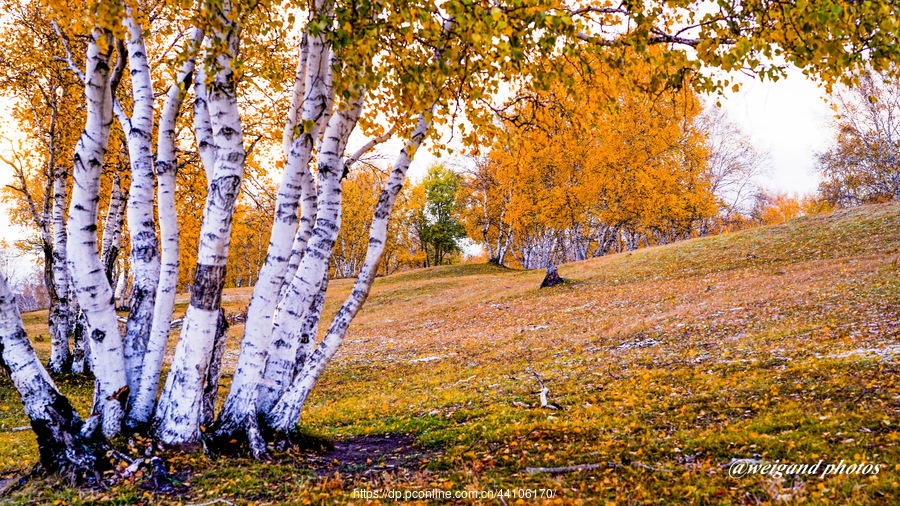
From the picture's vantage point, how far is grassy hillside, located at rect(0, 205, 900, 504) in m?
4.97

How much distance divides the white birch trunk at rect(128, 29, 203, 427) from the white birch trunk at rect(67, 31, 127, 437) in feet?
0.91

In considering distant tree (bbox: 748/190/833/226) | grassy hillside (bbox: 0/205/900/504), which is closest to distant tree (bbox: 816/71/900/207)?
grassy hillside (bbox: 0/205/900/504)

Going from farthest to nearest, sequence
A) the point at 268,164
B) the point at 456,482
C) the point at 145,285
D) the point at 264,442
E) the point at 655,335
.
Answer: the point at 268,164 → the point at 655,335 → the point at 145,285 → the point at 264,442 → the point at 456,482

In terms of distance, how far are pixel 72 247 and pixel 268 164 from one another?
12.7 metres

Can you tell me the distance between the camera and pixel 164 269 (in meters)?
6.64

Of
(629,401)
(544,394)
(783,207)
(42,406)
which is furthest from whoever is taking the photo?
(783,207)

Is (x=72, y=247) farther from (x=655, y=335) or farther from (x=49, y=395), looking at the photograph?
(x=655, y=335)

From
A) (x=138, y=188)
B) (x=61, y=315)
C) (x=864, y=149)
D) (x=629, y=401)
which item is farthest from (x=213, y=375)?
(x=864, y=149)

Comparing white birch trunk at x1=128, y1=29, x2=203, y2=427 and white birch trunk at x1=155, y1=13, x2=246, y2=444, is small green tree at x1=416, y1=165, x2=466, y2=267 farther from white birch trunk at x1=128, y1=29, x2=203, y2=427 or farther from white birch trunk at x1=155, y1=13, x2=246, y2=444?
white birch trunk at x1=155, y1=13, x2=246, y2=444

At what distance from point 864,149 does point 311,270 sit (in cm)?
4474

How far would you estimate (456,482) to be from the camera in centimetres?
527

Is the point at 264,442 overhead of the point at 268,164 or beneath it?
beneath

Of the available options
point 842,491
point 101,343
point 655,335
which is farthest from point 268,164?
point 842,491

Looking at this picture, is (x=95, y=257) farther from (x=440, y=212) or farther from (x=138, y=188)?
(x=440, y=212)
